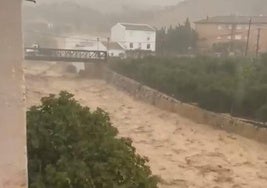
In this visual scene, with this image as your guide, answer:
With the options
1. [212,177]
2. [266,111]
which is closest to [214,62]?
[266,111]

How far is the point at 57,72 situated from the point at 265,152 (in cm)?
2867

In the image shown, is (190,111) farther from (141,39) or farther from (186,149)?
(141,39)

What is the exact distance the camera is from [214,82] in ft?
71.9

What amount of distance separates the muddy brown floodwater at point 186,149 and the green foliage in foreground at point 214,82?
1.41 meters

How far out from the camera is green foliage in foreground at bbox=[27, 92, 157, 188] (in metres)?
6.12

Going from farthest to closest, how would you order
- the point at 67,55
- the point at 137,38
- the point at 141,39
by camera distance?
the point at 137,38 → the point at 141,39 → the point at 67,55

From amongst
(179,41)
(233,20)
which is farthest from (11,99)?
(233,20)

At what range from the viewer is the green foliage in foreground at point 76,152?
612cm

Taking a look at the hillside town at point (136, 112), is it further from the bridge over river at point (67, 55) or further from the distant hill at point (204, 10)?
the distant hill at point (204, 10)

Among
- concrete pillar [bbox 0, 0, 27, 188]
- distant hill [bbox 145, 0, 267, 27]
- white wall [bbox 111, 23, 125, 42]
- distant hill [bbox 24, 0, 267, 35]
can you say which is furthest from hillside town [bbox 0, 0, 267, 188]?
distant hill [bbox 145, 0, 267, 27]

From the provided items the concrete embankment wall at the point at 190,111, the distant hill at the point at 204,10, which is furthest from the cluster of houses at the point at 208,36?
the distant hill at the point at 204,10

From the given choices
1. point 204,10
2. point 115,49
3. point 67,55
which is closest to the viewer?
point 67,55

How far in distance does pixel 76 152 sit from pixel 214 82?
52.4 ft

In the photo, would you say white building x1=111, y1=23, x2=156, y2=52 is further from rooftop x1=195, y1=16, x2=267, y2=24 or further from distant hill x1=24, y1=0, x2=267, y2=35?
distant hill x1=24, y1=0, x2=267, y2=35
